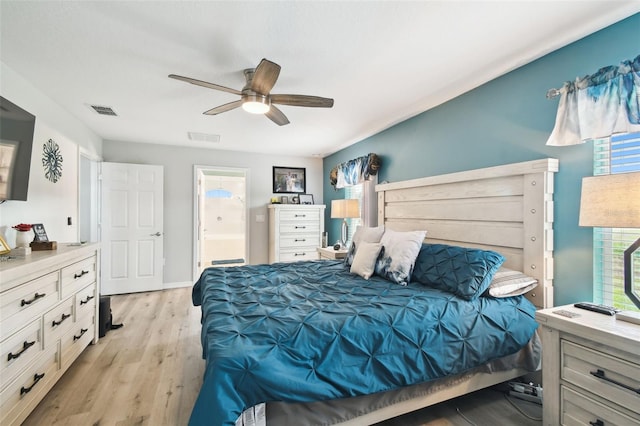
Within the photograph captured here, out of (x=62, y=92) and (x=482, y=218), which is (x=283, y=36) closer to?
(x=482, y=218)

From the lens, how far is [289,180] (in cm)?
573

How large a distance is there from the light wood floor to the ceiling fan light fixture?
2.14 m

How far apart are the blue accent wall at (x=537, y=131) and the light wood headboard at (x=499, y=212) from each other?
0.30ft

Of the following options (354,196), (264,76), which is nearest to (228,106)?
(264,76)

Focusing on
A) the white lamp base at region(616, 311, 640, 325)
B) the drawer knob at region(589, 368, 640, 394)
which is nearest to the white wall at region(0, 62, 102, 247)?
the drawer knob at region(589, 368, 640, 394)

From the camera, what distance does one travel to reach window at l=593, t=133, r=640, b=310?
1.69m

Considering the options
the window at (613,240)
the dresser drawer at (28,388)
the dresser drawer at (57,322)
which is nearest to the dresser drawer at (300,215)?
the dresser drawer at (57,322)

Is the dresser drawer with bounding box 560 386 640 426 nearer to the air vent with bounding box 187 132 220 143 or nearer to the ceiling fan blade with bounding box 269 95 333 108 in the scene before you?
the ceiling fan blade with bounding box 269 95 333 108

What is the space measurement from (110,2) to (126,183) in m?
3.52

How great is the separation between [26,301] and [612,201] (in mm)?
3055

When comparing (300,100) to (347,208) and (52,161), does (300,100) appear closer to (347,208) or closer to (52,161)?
(347,208)

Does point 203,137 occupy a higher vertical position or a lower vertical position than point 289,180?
higher

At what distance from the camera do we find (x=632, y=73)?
160 centimetres

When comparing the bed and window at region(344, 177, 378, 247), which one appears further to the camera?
window at region(344, 177, 378, 247)
